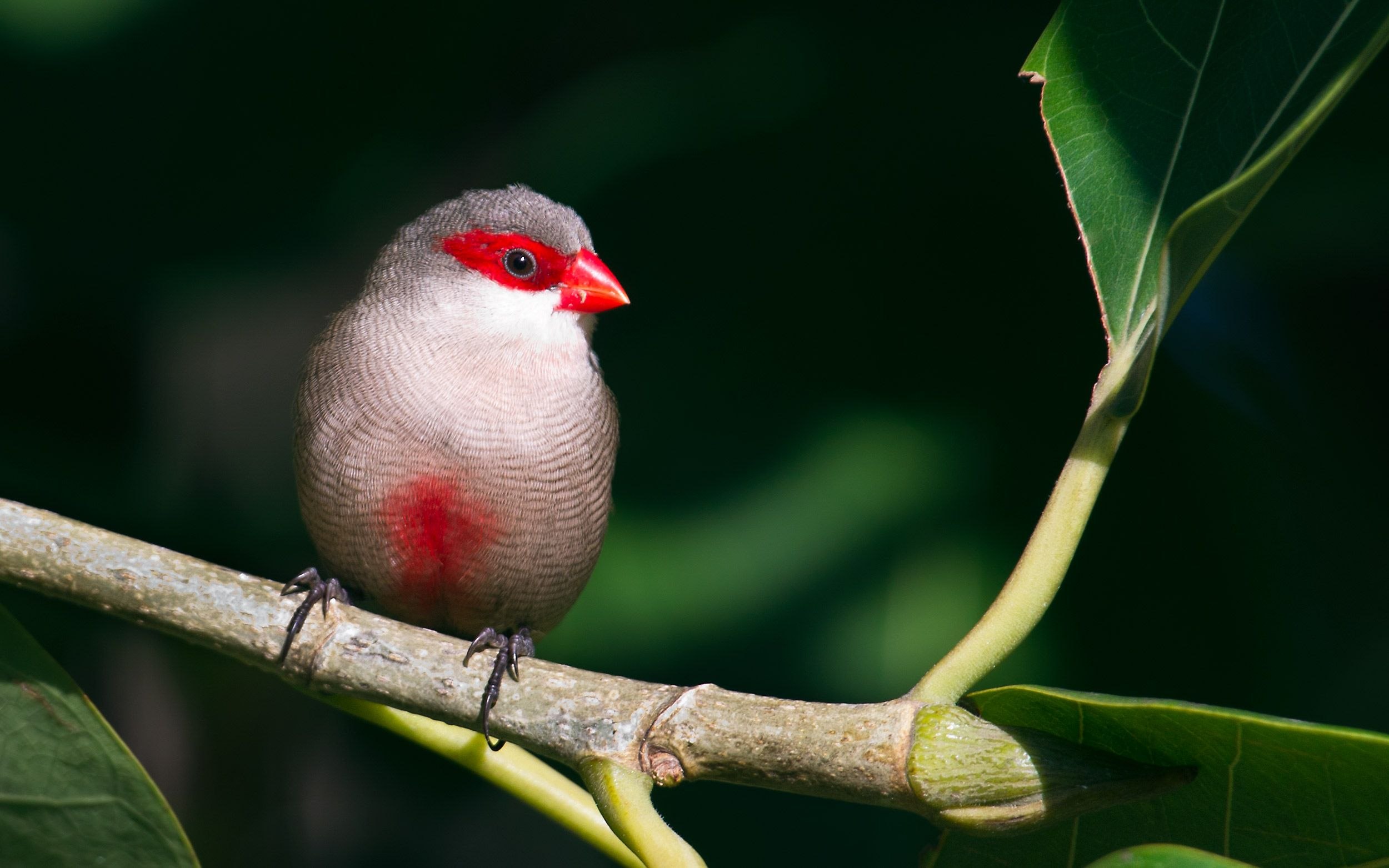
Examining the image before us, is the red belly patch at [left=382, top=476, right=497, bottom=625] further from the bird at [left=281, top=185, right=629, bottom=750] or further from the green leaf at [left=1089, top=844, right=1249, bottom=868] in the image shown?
the green leaf at [left=1089, top=844, right=1249, bottom=868]

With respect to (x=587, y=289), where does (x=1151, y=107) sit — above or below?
above

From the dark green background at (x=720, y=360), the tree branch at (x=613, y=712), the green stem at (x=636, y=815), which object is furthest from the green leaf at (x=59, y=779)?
the dark green background at (x=720, y=360)

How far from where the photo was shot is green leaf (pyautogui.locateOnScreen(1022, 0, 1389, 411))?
1.44 meters

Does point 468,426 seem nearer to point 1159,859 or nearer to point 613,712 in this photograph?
point 613,712

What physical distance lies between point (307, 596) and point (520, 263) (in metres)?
1.14

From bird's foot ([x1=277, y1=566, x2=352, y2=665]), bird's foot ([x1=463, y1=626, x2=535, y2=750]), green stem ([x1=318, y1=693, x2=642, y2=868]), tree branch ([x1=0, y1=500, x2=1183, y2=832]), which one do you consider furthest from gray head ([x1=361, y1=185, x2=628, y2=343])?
green stem ([x1=318, y1=693, x2=642, y2=868])

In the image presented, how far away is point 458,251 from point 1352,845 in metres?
2.00

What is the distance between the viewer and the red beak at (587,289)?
2.56 metres

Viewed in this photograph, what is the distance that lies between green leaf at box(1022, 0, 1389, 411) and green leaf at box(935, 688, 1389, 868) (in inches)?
18.0

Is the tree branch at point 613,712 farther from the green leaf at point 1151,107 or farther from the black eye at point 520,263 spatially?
the black eye at point 520,263

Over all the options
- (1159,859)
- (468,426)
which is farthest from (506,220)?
(1159,859)

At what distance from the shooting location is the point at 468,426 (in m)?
2.28

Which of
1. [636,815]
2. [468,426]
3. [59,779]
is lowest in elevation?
[59,779]

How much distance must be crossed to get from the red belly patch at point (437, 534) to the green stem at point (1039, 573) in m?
1.23
